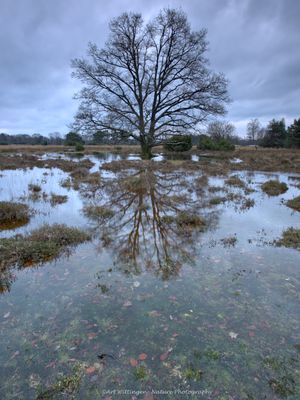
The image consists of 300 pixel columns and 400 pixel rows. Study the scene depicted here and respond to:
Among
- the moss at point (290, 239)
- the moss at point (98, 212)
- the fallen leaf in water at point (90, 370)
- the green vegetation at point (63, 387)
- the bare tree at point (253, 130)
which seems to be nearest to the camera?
the green vegetation at point (63, 387)

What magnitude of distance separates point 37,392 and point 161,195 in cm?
936

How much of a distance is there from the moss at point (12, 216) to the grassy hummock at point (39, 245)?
1572 mm

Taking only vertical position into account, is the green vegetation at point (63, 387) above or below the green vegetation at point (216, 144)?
below

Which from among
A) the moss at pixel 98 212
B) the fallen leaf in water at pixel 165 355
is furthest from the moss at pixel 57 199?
the fallen leaf in water at pixel 165 355

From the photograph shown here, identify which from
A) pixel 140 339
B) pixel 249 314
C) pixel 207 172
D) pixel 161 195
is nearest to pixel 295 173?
pixel 207 172

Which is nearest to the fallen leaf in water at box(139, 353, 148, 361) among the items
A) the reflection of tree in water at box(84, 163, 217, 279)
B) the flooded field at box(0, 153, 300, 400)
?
the flooded field at box(0, 153, 300, 400)

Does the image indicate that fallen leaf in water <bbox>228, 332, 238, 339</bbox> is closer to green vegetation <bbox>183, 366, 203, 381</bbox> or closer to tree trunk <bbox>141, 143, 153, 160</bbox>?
green vegetation <bbox>183, 366, 203, 381</bbox>

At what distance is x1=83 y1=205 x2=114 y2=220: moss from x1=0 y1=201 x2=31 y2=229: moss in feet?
6.34

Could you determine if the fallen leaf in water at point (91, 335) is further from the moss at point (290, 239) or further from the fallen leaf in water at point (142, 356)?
the moss at point (290, 239)

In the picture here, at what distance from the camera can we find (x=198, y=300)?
4238mm

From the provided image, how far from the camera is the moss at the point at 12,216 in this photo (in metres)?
8.01

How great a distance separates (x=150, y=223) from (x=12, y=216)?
14.8ft

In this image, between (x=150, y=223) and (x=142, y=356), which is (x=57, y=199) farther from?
(x=142, y=356)

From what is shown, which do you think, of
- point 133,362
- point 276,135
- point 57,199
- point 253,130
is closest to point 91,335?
point 133,362
